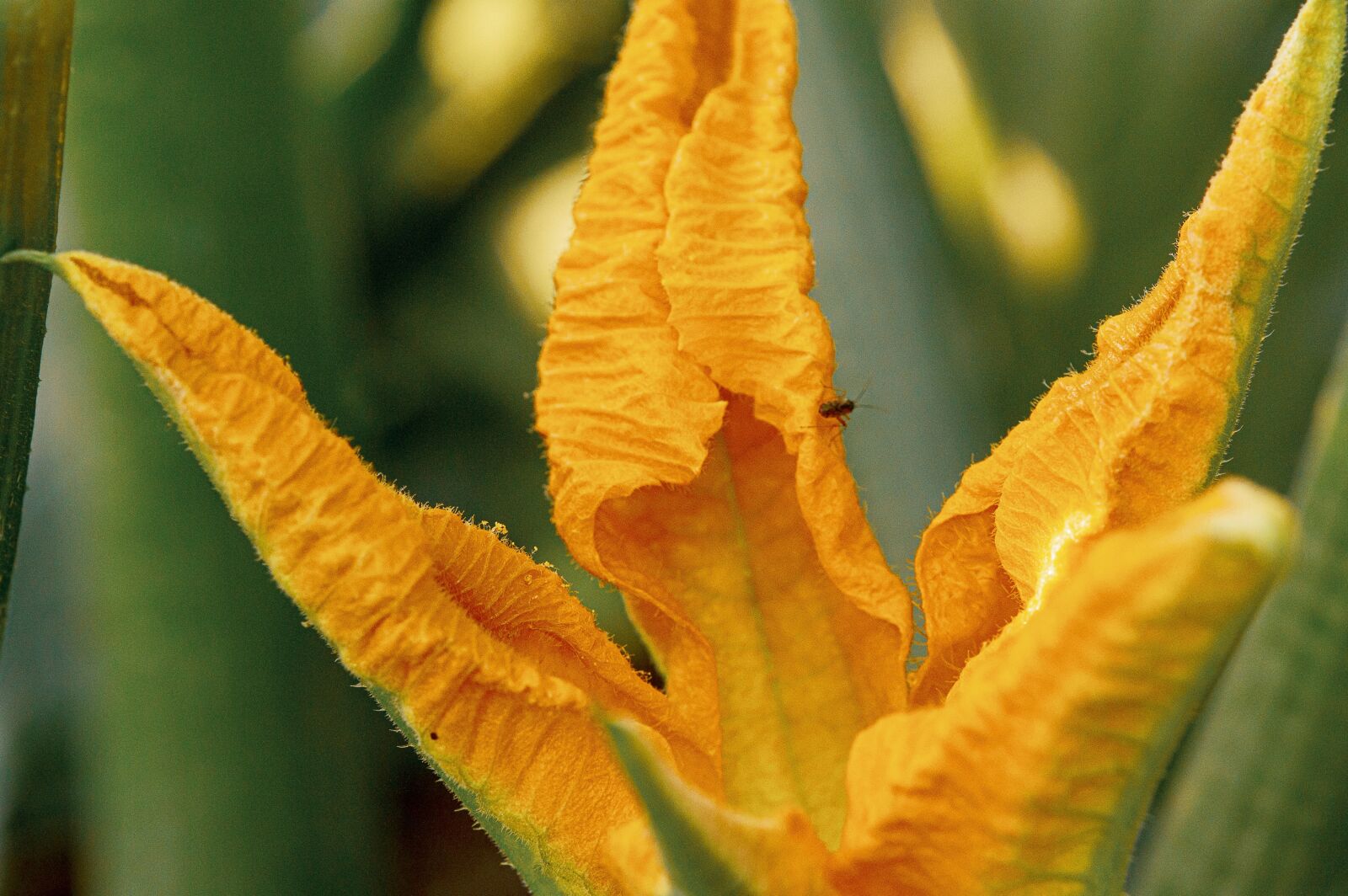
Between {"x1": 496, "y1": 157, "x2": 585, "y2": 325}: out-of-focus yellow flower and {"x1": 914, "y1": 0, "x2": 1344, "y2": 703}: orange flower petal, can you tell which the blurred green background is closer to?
{"x1": 496, "y1": 157, "x2": 585, "y2": 325}: out-of-focus yellow flower

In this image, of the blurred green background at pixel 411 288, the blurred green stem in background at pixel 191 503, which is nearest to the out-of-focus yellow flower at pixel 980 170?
the blurred green background at pixel 411 288

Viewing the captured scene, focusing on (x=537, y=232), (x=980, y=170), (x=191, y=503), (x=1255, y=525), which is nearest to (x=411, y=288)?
(x=537, y=232)

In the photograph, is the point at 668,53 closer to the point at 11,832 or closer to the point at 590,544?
the point at 590,544

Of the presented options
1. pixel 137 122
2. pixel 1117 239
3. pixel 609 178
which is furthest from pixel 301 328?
pixel 1117 239

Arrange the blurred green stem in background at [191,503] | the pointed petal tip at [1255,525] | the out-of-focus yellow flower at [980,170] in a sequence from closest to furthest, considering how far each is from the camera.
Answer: the pointed petal tip at [1255,525]
the blurred green stem in background at [191,503]
the out-of-focus yellow flower at [980,170]

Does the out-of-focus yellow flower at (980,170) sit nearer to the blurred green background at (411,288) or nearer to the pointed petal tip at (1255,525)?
the blurred green background at (411,288)

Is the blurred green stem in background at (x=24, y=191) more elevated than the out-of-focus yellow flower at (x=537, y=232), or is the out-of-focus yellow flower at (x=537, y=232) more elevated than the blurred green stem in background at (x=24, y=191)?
the out-of-focus yellow flower at (x=537, y=232)

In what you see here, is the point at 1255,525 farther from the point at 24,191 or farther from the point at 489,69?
the point at 489,69
